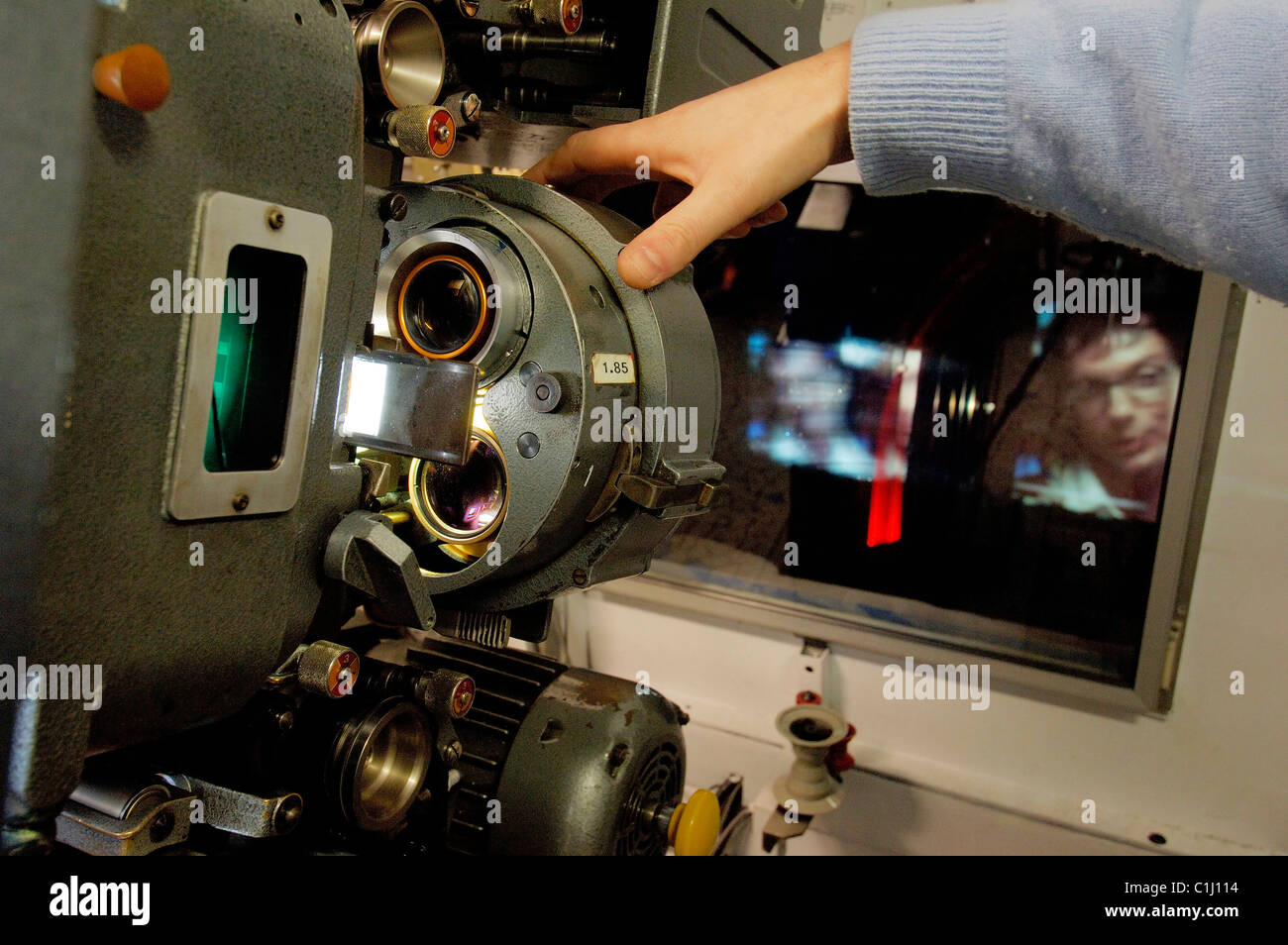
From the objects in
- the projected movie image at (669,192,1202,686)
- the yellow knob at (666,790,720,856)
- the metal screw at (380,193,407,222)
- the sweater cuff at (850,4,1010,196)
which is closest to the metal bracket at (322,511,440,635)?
the metal screw at (380,193,407,222)

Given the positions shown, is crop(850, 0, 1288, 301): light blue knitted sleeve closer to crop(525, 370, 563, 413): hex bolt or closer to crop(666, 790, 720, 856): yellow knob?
crop(525, 370, 563, 413): hex bolt

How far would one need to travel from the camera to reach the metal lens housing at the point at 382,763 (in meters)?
0.92

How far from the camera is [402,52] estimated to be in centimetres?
89

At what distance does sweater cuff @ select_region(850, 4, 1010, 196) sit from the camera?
87cm

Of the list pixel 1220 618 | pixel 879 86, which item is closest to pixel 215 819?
pixel 879 86

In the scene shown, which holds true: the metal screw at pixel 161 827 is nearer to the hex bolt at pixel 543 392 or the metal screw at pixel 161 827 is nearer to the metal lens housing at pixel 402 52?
the hex bolt at pixel 543 392

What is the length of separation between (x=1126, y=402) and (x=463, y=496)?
1605 mm

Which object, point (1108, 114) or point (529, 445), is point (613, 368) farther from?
point (1108, 114)

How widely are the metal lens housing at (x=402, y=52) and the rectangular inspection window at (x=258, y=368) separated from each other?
269 mm

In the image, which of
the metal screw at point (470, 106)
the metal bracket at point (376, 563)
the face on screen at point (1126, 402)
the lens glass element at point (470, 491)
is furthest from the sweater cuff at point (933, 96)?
the face on screen at point (1126, 402)

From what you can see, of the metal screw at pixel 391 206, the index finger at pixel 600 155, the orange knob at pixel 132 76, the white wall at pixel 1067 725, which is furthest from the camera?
the white wall at pixel 1067 725

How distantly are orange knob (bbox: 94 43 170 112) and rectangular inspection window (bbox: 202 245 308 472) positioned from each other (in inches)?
6.1

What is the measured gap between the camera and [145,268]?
0.59 metres
